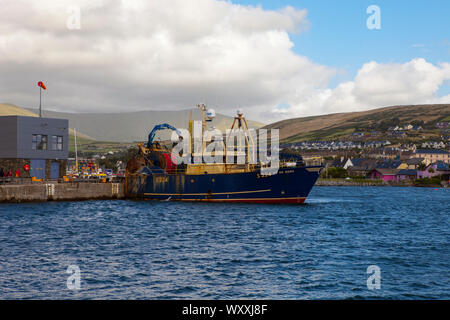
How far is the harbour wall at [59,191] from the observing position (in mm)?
55281

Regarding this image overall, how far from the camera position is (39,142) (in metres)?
67.2

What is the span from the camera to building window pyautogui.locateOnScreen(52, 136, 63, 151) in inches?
2711

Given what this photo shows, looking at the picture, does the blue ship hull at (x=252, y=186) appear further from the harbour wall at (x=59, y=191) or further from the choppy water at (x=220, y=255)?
the harbour wall at (x=59, y=191)

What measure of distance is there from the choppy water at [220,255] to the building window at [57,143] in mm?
21994

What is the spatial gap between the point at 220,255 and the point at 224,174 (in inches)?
1216

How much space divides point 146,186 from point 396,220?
34737 mm

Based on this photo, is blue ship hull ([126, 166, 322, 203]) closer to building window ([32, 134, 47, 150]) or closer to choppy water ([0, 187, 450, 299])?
choppy water ([0, 187, 450, 299])

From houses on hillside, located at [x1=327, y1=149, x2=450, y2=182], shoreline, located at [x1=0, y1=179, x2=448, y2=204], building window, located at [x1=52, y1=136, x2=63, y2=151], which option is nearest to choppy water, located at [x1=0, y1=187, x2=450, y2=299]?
shoreline, located at [x1=0, y1=179, x2=448, y2=204]

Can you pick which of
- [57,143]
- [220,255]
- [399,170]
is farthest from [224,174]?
[399,170]

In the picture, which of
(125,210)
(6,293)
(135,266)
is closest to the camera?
(6,293)

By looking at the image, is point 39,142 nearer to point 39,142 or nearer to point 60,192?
point 39,142
